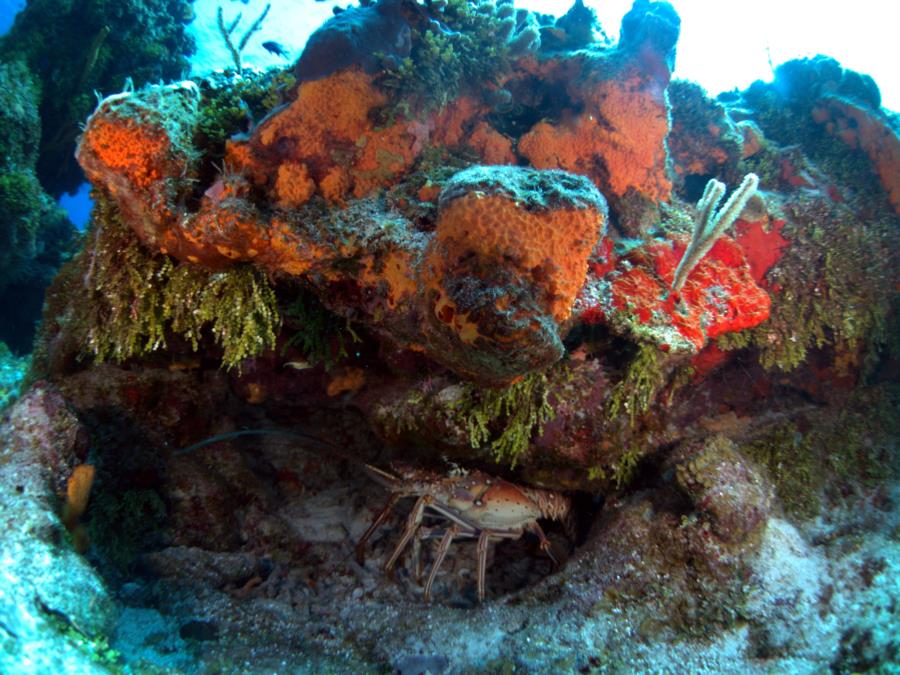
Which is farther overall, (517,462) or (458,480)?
(458,480)

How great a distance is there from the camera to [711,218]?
2777mm

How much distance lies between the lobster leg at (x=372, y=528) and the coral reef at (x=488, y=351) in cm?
4

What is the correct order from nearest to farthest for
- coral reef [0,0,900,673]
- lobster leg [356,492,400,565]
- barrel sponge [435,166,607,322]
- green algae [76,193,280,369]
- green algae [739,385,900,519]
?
barrel sponge [435,166,607,322]
coral reef [0,0,900,673]
green algae [76,193,280,369]
green algae [739,385,900,519]
lobster leg [356,492,400,565]

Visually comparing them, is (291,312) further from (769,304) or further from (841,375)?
(841,375)

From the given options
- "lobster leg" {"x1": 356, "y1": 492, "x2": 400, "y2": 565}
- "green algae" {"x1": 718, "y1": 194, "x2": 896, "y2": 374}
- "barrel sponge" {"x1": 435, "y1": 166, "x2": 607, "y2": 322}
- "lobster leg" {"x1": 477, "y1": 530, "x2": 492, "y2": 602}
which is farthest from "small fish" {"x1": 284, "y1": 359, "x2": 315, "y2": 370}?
"green algae" {"x1": 718, "y1": 194, "x2": 896, "y2": 374}

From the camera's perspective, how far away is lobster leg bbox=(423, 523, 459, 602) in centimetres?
369

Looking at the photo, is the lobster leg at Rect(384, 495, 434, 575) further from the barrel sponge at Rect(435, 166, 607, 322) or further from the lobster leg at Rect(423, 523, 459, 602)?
the barrel sponge at Rect(435, 166, 607, 322)

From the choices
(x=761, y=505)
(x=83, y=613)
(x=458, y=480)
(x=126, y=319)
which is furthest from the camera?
(x=458, y=480)

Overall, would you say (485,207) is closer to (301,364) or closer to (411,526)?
(301,364)

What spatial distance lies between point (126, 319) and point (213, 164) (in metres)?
1.12

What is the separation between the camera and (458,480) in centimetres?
390

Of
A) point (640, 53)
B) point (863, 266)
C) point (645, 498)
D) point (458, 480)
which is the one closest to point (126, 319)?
point (458, 480)

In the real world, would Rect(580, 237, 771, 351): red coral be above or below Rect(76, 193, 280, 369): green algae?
below

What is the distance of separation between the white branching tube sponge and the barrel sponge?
0.84 metres
